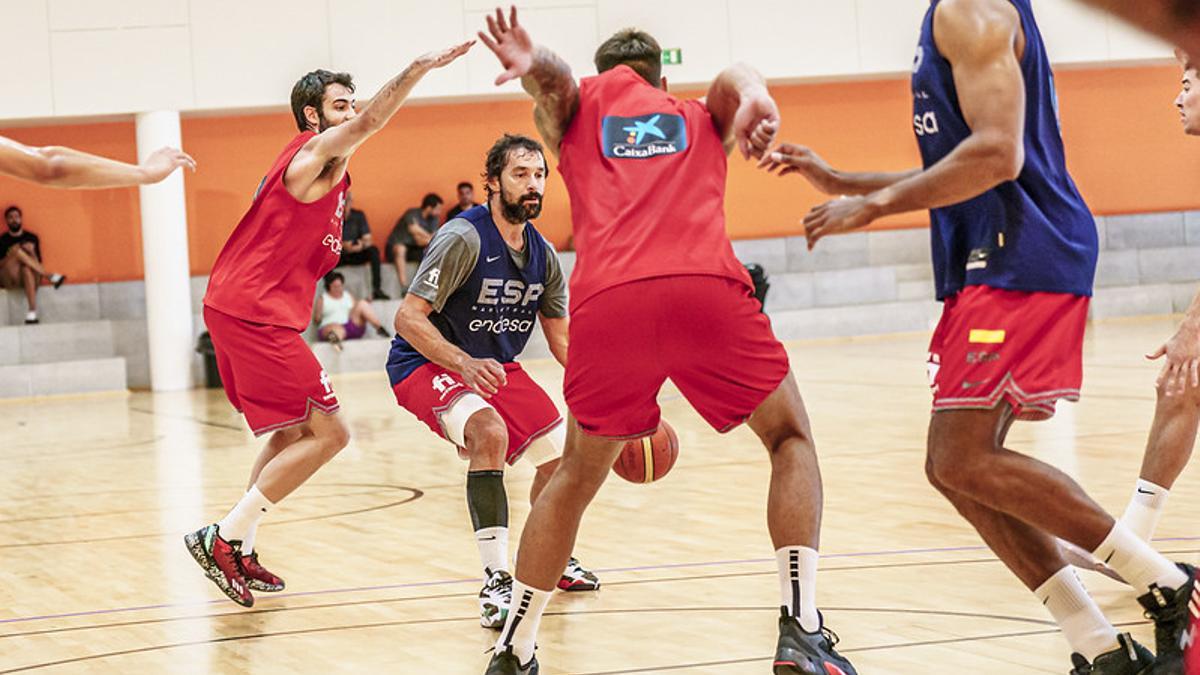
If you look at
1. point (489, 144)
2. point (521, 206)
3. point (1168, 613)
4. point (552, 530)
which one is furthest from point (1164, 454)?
point (489, 144)

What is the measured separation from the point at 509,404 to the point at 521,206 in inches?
28.4

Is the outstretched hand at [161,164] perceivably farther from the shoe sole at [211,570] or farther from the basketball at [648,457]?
the basketball at [648,457]

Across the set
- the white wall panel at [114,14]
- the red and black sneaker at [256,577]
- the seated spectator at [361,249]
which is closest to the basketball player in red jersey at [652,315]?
the red and black sneaker at [256,577]

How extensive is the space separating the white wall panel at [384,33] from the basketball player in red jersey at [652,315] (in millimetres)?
15416

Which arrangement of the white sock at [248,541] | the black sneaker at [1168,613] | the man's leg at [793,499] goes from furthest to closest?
the white sock at [248,541]
the man's leg at [793,499]
the black sneaker at [1168,613]

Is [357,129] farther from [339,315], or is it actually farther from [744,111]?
[339,315]

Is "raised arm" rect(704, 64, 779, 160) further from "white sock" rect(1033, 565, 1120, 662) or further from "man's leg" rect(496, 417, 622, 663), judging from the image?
"white sock" rect(1033, 565, 1120, 662)

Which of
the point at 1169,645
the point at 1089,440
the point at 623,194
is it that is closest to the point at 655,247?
the point at 623,194

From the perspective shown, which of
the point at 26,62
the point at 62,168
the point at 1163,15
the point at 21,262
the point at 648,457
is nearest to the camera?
the point at 1163,15

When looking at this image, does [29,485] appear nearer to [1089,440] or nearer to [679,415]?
[679,415]

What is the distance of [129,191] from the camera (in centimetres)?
2009

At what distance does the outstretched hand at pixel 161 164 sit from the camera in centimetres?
421

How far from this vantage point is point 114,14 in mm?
18266

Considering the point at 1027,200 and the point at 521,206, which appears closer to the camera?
the point at 1027,200
